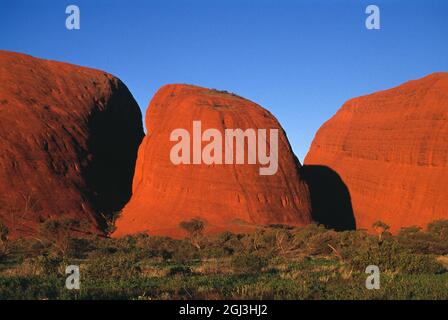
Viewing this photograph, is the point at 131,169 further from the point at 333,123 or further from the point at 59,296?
the point at 59,296

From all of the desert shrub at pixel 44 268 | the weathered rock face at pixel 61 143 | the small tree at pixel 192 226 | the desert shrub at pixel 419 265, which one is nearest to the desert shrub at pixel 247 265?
the desert shrub at pixel 419 265

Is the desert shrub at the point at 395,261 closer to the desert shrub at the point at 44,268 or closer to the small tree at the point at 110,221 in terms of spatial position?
the desert shrub at the point at 44,268

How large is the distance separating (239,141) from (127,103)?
25.1 metres

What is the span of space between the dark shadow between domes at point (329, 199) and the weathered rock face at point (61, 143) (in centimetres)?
2413

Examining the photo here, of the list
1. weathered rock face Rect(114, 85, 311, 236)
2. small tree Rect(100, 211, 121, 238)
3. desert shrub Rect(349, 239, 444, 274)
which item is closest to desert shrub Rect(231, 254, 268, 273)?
desert shrub Rect(349, 239, 444, 274)

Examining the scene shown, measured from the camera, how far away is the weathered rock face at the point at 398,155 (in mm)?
53812

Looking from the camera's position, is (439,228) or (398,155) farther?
(398,155)

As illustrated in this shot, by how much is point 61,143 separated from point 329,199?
34.2 metres

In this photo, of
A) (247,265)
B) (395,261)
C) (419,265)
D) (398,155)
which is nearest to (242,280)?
(247,265)

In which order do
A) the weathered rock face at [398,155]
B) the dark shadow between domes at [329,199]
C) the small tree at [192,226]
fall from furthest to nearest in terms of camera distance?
the dark shadow between domes at [329,199] < the weathered rock face at [398,155] < the small tree at [192,226]

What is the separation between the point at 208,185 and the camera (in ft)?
164

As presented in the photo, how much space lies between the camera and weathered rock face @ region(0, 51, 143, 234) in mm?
47062

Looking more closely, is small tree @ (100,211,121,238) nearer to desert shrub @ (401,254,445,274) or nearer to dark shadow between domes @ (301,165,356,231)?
dark shadow between domes @ (301,165,356,231)

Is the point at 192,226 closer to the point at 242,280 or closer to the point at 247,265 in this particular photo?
the point at 247,265
